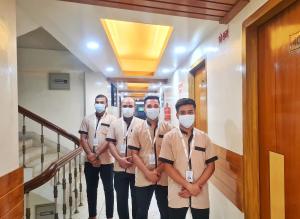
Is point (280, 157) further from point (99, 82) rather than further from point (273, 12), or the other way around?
point (99, 82)

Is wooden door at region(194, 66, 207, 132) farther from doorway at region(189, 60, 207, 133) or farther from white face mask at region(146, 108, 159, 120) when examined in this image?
white face mask at region(146, 108, 159, 120)

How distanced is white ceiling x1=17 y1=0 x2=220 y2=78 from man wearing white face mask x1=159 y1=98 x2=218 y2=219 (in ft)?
4.20

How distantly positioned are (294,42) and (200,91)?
2.19m

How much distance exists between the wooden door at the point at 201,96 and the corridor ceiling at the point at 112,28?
1.46 feet

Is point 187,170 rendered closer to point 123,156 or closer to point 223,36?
→ point 123,156

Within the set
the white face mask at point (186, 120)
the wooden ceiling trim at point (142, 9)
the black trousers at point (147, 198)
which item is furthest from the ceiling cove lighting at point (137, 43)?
the black trousers at point (147, 198)

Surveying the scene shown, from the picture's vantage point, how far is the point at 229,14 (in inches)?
86.0

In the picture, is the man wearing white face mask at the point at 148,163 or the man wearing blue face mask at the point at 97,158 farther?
the man wearing blue face mask at the point at 97,158

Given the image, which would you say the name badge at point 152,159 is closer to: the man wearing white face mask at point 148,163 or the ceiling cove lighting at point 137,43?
the man wearing white face mask at point 148,163

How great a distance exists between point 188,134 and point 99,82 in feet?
14.1

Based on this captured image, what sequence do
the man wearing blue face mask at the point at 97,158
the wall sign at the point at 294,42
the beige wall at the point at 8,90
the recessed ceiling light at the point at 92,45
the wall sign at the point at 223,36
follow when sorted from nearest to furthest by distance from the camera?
1. the wall sign at the point at 294,42
2. the beige wall at the point at 8,90
3. the wall sign at the point at 223,36
4. the man wearing blue face mask at the point at 97,158
5. the recessed ceiling light at the point at 92,45

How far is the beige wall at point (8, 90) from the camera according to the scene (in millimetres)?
1600

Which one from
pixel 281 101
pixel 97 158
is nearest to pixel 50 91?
pixel 97 158

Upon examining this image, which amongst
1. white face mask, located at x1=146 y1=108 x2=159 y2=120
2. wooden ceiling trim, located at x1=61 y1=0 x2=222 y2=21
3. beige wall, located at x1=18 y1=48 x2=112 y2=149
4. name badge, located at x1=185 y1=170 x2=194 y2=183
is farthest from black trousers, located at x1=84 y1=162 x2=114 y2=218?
beige wall, located at x1=18 y1=48 x2=112 y2=149
